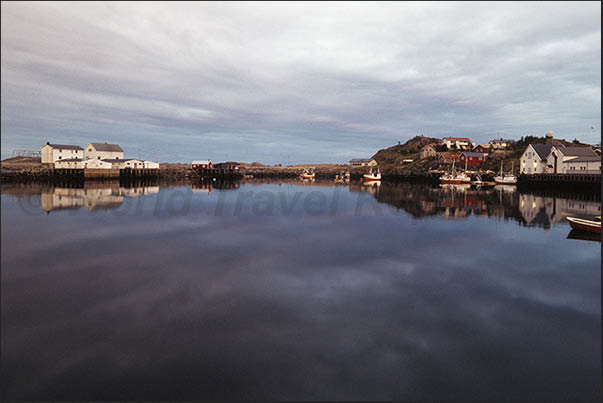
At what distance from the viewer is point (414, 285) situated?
42.2 feet

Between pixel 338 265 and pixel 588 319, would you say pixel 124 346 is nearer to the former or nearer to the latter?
pixel 338 265

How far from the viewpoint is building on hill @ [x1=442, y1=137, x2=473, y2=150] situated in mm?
151750

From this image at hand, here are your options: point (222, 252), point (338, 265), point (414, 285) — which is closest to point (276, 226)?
point (222, 252)

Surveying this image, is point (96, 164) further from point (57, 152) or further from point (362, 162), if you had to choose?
point (362, 162)

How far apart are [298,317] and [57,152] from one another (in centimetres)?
11541

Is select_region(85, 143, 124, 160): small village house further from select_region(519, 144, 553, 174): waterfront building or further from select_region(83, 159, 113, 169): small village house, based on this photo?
select_region(519, 144, 553, 174): waterfront building

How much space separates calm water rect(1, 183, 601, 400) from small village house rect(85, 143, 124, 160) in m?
93.6

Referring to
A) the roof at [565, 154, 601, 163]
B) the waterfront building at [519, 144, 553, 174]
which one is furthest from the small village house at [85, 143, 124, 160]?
the roof at [565, 154, 601, 163]

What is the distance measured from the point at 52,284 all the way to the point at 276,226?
15484 mm

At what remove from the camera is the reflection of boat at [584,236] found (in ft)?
70.5

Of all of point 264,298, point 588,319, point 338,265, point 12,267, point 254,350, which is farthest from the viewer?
point 338,265

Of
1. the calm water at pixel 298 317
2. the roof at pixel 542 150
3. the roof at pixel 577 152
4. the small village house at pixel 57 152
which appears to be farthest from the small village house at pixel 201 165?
the calm water at pixel 298 317

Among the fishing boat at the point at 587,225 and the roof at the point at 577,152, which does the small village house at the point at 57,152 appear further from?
the roof at the point at 577,152

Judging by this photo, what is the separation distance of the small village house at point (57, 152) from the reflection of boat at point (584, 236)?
11707 centimetres
